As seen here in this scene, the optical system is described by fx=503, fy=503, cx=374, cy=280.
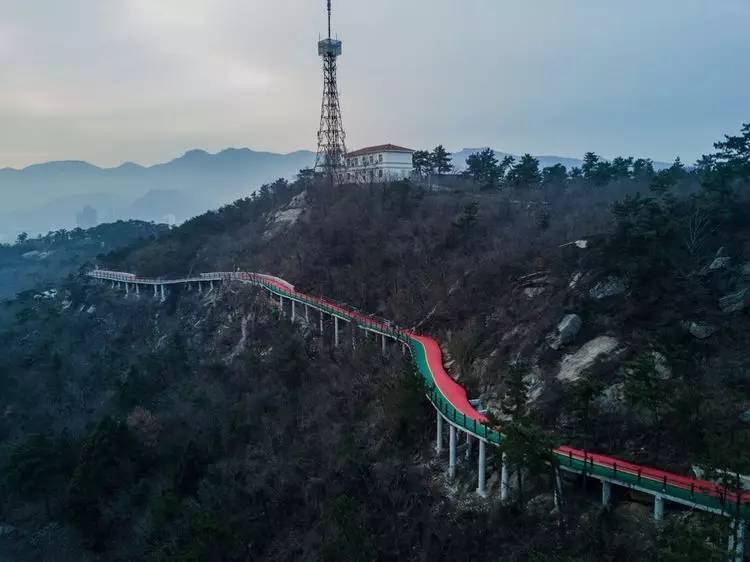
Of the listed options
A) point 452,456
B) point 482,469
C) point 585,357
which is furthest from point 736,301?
point 452,456

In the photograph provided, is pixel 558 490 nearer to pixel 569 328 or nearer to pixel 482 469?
pixel 482 469

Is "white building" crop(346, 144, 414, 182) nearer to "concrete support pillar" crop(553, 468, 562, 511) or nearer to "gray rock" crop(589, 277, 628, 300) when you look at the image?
"gray rock" crop(589, 277, 628, 300)

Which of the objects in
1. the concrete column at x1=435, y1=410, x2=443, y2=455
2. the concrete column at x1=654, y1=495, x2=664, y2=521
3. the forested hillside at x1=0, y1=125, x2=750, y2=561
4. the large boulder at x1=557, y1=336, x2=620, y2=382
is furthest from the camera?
the concrete column at x1=435, y1=410, x2=443, y2=455

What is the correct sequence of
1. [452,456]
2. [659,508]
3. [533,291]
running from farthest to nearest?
[533,291], [452,456], [659,508]

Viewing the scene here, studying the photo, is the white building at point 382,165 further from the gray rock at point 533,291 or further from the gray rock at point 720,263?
the gray rock at point 720,263

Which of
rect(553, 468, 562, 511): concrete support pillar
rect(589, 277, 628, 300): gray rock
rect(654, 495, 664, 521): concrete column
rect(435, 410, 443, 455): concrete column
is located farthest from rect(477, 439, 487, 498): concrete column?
rect(589, 277, 628, 300): gray rock

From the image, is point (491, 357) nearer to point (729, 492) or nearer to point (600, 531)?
point (600, 531)
